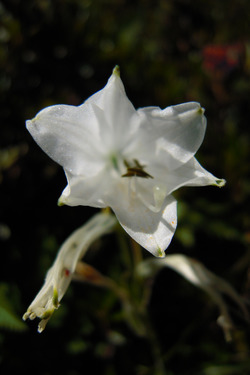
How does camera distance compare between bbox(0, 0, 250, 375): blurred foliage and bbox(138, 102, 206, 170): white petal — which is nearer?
bbox(138, 102, 206, 170): white petal

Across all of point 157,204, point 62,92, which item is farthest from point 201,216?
point 62,92

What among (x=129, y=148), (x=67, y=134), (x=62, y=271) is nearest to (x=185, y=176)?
(x=129, y=148)

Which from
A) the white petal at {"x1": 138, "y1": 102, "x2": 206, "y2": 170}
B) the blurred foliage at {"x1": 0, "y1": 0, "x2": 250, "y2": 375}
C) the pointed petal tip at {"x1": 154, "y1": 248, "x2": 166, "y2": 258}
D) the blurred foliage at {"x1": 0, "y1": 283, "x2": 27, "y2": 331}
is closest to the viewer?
the pointed petal tip at {"x1": 154, "y1": 248, "x2": 166, "y2": 258}

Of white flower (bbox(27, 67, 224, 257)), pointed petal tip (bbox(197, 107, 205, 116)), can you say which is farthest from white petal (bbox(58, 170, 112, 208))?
pointed petal tip (bbox(197, 107, 205, 116))

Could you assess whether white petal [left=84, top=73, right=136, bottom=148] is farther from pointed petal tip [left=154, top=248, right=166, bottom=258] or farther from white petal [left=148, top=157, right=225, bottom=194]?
pointed petal tip [left=154, top=248, right=166, bottom=258]

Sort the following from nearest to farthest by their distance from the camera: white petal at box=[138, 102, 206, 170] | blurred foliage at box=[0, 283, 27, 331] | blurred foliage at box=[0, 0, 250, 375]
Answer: white petal at box=[138, 102, 206, 170] → blurred foliage at box=[0, 283, 27, 331] → blurred foliage at box=[0, 0, 250, 375]

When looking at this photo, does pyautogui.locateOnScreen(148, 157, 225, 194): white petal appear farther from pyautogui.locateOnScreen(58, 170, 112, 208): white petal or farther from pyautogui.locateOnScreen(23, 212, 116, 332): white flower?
pyautogui.locateOnScreen(23, 212, 116, 332): white flower

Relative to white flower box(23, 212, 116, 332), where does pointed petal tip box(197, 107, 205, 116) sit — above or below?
above
